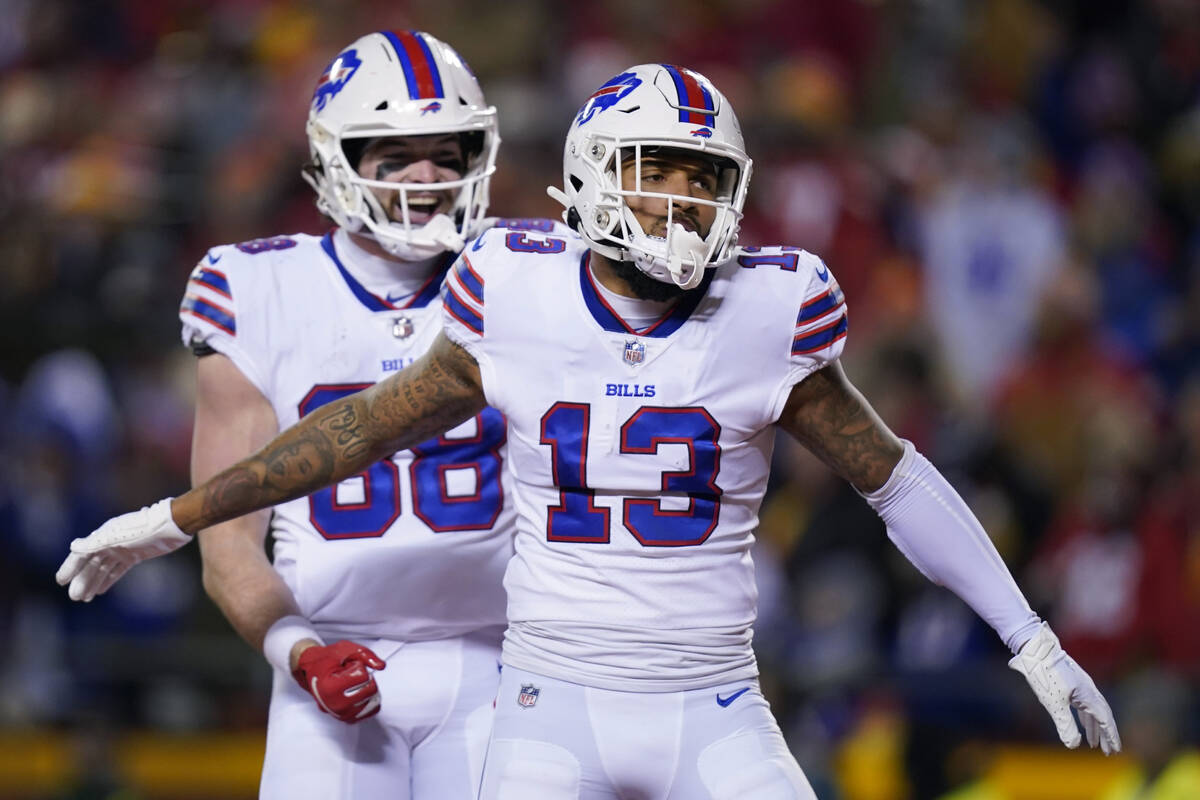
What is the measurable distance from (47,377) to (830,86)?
3.85m

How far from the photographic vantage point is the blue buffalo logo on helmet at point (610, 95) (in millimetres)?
2973

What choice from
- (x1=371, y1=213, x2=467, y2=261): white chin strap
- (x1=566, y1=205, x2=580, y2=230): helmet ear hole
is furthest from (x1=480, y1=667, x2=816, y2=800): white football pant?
(x1=371, y1=213, x2=467, y2=261): white chin strap

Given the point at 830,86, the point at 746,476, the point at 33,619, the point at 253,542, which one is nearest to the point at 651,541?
the point at 746,476

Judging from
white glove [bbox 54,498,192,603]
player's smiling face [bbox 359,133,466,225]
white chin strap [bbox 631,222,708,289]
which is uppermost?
white chin strap [bbox 631,222,708,289]

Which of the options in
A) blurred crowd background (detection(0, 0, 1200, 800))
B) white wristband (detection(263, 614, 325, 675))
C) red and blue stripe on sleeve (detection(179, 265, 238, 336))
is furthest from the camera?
blurred crowd background (detection(0, 0, 1200, 800))

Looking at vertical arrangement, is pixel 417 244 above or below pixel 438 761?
above

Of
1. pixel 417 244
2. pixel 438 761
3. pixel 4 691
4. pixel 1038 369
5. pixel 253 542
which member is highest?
pixel 417 244

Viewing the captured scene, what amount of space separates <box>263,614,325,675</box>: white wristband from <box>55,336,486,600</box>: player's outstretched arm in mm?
318

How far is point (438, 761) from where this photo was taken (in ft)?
10.9

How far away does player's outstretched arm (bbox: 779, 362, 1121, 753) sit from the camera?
117 inches

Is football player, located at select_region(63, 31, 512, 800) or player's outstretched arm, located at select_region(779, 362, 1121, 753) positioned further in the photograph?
A: football player, located at select_region(63, 31, 512, 800)

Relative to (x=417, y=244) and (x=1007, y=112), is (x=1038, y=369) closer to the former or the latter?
(x=1007, y=112)

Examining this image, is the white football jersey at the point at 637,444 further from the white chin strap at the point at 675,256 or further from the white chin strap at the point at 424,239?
the white chin strap at the point at 424,239

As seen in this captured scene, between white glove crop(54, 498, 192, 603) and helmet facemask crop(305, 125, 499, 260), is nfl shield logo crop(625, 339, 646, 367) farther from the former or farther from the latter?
white glove crop(54, 498, 192, 603)
